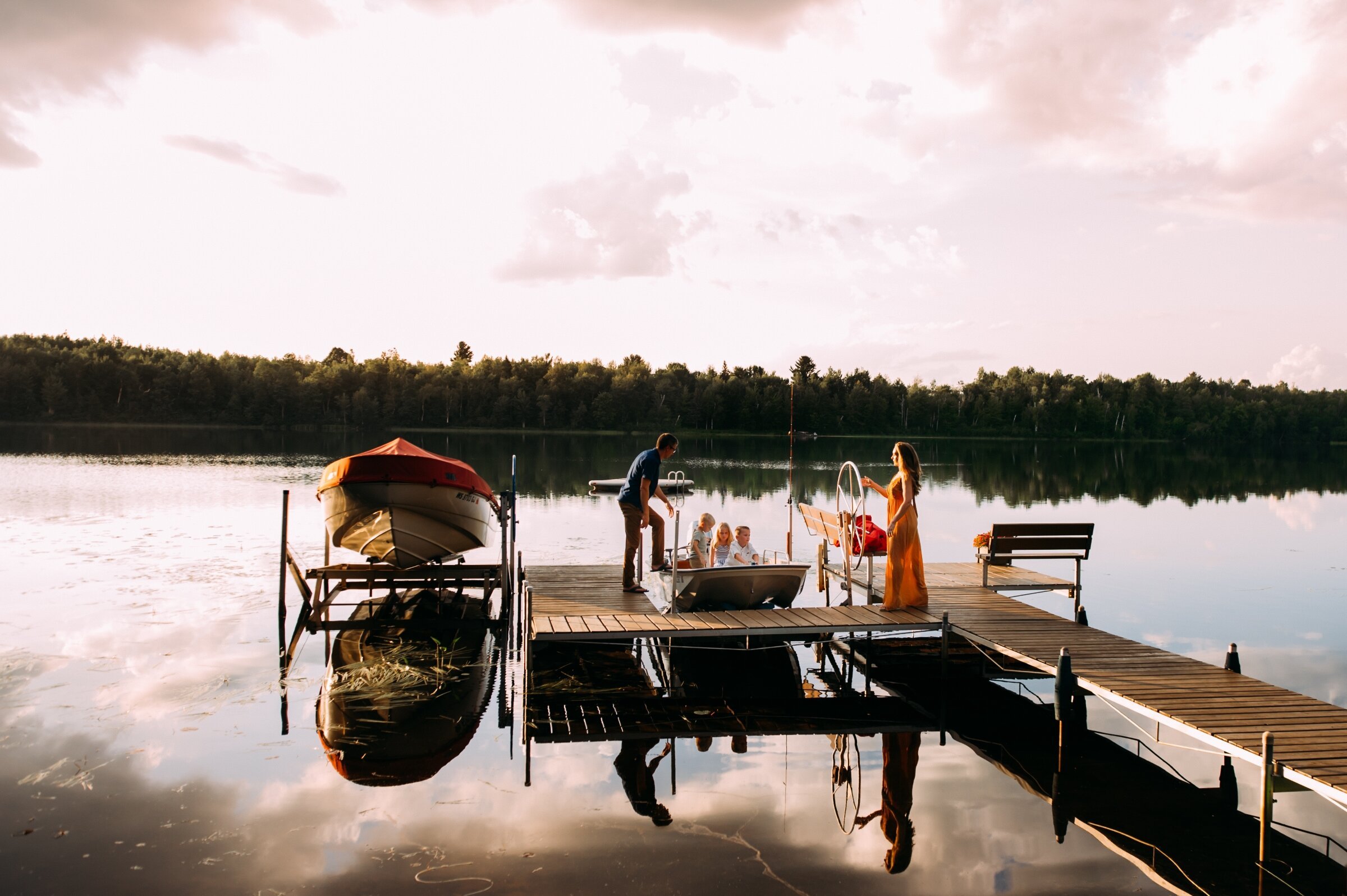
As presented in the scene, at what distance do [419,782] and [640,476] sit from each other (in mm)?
4698

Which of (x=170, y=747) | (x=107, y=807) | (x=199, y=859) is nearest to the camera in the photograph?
(x=199, y=859)

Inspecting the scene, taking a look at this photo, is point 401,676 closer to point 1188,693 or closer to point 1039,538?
point 1039,538

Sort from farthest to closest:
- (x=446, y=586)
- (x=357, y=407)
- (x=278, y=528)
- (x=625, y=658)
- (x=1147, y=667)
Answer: (x=357, y=407), (x=278, y=528), (x=446, y=586), (x=625, y=658), (x=1147, y=667)

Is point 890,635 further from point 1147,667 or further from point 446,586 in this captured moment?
point 446,586

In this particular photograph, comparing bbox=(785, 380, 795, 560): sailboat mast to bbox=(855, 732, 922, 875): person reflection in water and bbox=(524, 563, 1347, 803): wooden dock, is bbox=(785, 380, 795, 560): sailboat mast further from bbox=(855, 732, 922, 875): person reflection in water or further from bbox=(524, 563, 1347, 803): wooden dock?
bbox=(855, 732, 922, 875): person reflection in water

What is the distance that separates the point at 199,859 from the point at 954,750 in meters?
→ 6.02

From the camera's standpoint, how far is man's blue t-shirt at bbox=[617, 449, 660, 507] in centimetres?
1106

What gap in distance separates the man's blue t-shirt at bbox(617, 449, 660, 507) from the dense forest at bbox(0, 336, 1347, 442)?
310 feet

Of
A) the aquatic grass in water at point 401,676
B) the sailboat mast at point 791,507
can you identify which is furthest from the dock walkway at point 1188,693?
the aquatic grass in water at point 401,676

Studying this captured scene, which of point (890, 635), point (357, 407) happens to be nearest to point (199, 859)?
point (890, 635)

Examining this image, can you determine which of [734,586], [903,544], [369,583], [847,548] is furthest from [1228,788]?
[369,583]

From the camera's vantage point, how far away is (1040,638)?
31.4 feet

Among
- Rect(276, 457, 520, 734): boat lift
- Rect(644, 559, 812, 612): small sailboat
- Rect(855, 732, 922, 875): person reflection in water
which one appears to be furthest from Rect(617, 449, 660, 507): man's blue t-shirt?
Rect(855, 732, 922, 875): person reflection in water

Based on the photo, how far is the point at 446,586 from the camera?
14242 millimetres
